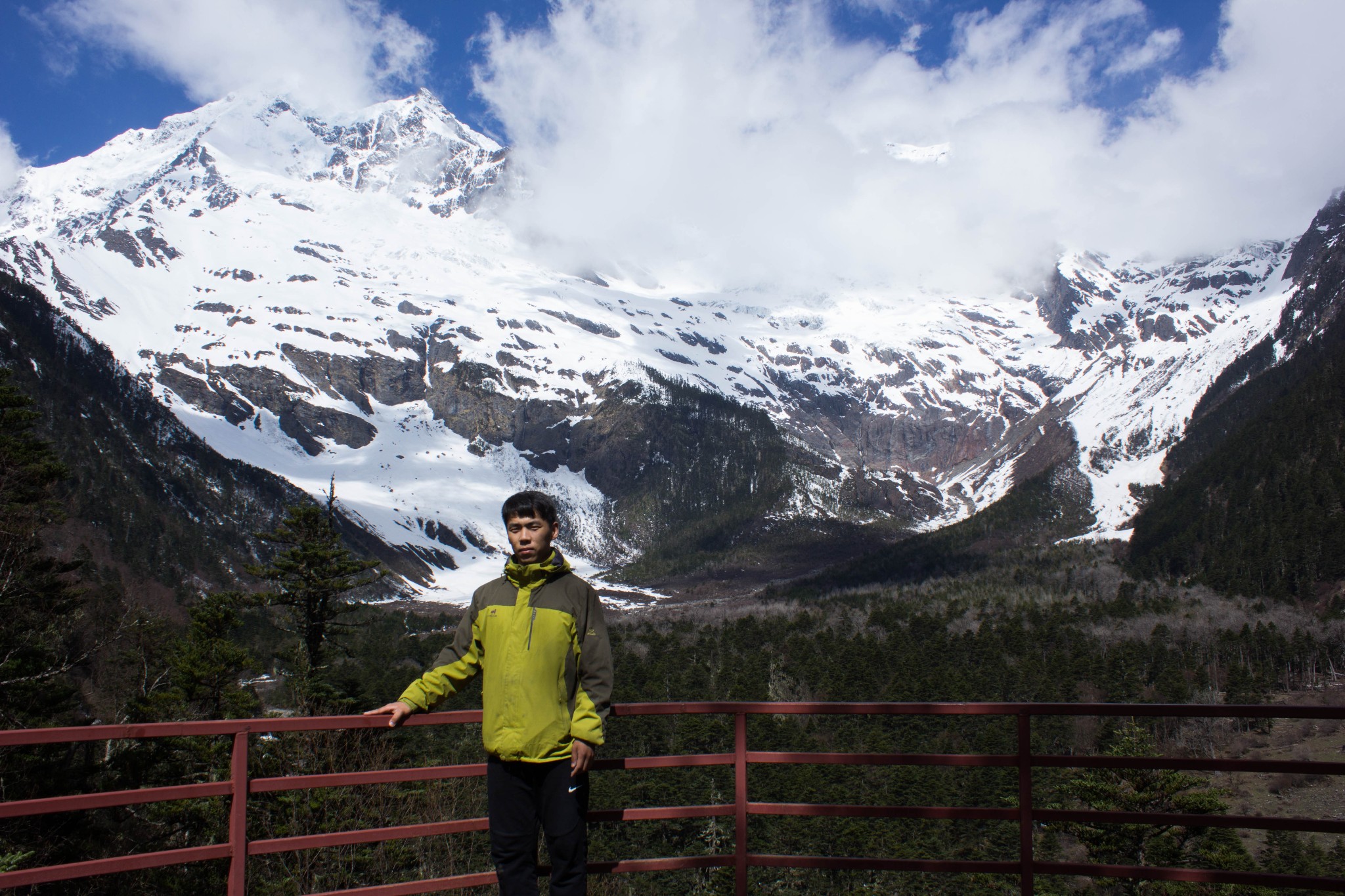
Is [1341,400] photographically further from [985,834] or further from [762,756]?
[762,756]

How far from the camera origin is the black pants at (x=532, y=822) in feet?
18.8

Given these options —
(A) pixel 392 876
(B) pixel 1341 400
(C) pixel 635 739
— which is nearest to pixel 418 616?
(C) pixel 635 739

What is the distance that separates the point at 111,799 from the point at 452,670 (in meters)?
2.23

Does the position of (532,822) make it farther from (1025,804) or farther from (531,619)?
(1025,804)

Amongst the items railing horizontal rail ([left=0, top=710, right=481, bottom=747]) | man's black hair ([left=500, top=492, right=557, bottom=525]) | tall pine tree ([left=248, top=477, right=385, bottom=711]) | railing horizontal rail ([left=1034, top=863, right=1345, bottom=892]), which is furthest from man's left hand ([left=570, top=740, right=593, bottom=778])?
tall pine tree ([left=248, top=477, right=385, bottom=711])

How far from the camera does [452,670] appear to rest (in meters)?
6.13

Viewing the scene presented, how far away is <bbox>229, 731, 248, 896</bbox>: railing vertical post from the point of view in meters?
5.83

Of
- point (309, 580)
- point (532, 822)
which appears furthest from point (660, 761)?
point (309, 580)

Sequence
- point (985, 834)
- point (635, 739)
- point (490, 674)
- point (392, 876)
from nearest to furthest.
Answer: point (490, 674)
point (392, 876)
point (985, 834)
point (635, 739)

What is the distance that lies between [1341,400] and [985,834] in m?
150

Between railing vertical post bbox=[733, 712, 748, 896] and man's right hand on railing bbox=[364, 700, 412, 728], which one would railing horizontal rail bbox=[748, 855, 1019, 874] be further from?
man's right hand on railing bbox=[364, 700, 412, 728]

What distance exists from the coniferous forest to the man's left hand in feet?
18.1

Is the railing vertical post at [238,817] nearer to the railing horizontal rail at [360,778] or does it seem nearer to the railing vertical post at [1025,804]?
the railing horizontal rail at [360,778]

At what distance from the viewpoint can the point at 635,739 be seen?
7394 centimetres
